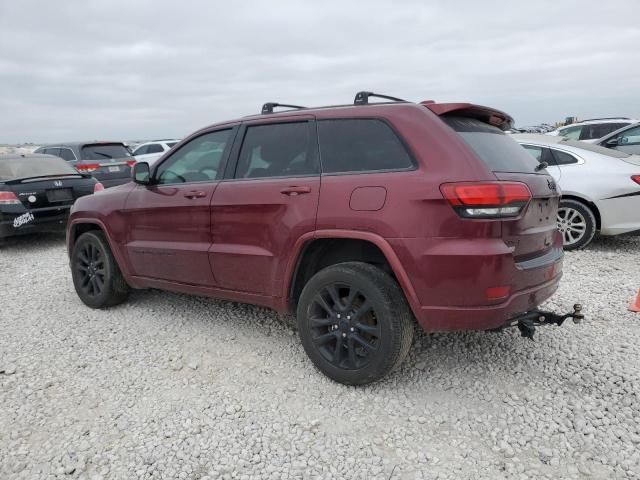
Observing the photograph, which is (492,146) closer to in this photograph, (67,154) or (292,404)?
(292,404)

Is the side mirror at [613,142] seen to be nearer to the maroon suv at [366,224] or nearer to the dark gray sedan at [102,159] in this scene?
the maroon suv at [366,224]

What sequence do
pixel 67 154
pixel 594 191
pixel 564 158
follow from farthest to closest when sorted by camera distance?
pixel 67 154, pixel 564 158, pixel 594 191

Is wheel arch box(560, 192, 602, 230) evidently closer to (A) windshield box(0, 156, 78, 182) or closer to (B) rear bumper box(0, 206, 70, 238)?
(B) rear bumper box(0, 206, 70, 238)

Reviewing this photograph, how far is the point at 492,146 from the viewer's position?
118 inches

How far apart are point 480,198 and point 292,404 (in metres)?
1.61

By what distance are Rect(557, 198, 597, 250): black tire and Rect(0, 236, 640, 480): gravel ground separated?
1.94 meters

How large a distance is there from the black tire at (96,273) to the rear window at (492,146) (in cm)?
325

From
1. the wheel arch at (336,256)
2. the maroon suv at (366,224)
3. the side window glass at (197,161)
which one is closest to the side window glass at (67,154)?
the side window glass at (197,161)

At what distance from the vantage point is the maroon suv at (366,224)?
8.64 ft

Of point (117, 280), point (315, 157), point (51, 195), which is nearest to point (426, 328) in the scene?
point (315, 157)

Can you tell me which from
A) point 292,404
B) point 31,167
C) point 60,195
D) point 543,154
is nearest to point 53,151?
point 31,167

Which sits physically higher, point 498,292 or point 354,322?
point 498,292

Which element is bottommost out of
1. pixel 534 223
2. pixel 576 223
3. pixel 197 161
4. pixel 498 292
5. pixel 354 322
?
pixel 576 223

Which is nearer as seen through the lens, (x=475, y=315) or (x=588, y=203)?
(x=475, y=315)
